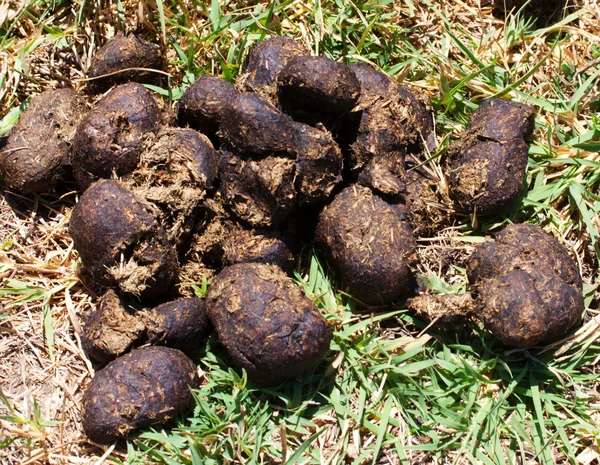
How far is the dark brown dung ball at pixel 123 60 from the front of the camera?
5.03m

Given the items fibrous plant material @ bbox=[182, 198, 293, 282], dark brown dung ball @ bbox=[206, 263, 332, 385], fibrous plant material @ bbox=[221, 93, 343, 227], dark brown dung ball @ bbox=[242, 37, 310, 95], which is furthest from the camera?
dark brown dung ball @ bbox=[242, 37, 310, 95]

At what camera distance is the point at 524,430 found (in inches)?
171

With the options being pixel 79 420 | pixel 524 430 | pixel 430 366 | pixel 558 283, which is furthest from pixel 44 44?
pixel 524 430

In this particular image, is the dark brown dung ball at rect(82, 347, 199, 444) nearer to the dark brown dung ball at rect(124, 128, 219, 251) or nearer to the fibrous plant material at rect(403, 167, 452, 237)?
the dark brown dung ball at rect(124, 128, 219, 251)

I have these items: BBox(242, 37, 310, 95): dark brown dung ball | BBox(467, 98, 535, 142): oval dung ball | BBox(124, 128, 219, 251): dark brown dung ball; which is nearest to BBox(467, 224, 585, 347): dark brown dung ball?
BBox(467, 98, 535, 142): oval dung ball

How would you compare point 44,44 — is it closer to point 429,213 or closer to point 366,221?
point 366,221

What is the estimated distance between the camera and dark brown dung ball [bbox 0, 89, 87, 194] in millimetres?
4836

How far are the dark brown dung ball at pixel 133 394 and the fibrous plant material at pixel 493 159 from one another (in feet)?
8.18

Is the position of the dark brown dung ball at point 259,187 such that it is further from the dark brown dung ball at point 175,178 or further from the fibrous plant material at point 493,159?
the fibrous plant material at point 493,159

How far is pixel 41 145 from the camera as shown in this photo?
4.84 metres

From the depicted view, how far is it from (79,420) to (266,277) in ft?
5.64

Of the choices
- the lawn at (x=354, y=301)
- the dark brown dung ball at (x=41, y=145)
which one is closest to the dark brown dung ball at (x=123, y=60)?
the lawn at (x=354, y=301)

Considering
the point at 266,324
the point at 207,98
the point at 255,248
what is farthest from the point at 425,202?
the point at 207,98

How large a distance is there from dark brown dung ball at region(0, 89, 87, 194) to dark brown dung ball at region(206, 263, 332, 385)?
172 centimetres
